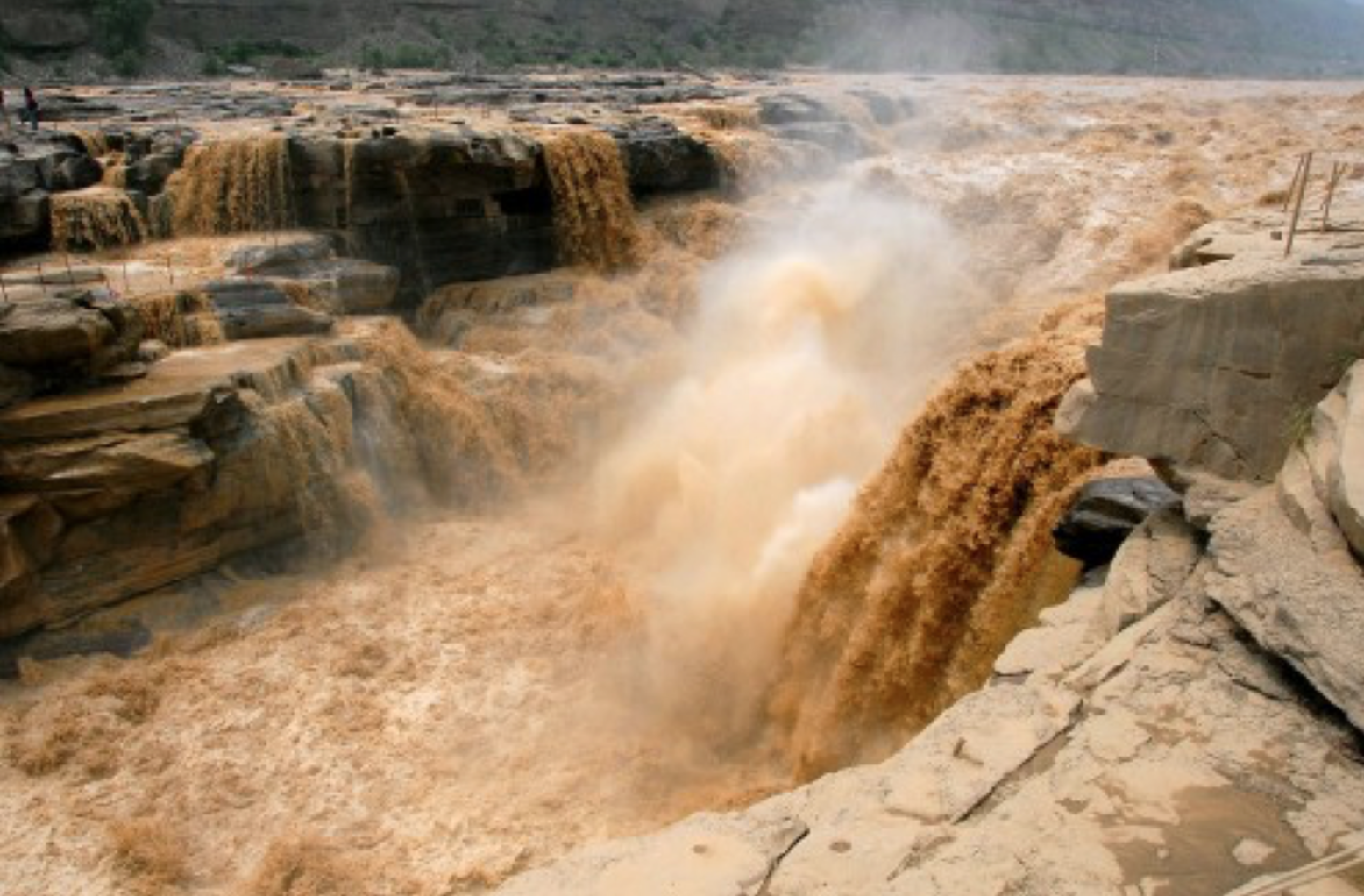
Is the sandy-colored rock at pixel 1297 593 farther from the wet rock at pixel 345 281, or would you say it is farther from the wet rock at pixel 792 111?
the wet rock at pixel 792 111

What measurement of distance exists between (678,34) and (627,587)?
34474mm

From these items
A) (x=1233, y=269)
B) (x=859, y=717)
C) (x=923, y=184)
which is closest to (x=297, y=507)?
(x=859, y=717)

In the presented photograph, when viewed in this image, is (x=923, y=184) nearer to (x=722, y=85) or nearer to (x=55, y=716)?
(x=722, y=85)

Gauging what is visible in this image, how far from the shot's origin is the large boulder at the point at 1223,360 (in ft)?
16.0

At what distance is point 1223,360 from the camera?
507 centimetres

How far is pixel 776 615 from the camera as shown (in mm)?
8102

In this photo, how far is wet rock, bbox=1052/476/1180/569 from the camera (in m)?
5.71

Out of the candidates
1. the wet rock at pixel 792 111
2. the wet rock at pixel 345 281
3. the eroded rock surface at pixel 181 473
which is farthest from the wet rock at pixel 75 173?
the wet rock at pixel 792 111

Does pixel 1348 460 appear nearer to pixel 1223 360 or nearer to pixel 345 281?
pixel 1223 360

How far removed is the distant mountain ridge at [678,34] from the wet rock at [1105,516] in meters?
26.8

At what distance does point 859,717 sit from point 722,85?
20.7 meters

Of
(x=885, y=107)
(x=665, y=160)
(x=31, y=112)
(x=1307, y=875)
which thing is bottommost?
(x=1307, y=875)

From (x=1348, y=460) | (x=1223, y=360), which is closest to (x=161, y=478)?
(x=1223, y=360)

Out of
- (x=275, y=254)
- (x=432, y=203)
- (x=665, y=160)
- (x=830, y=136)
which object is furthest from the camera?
(x=830, y=136)
